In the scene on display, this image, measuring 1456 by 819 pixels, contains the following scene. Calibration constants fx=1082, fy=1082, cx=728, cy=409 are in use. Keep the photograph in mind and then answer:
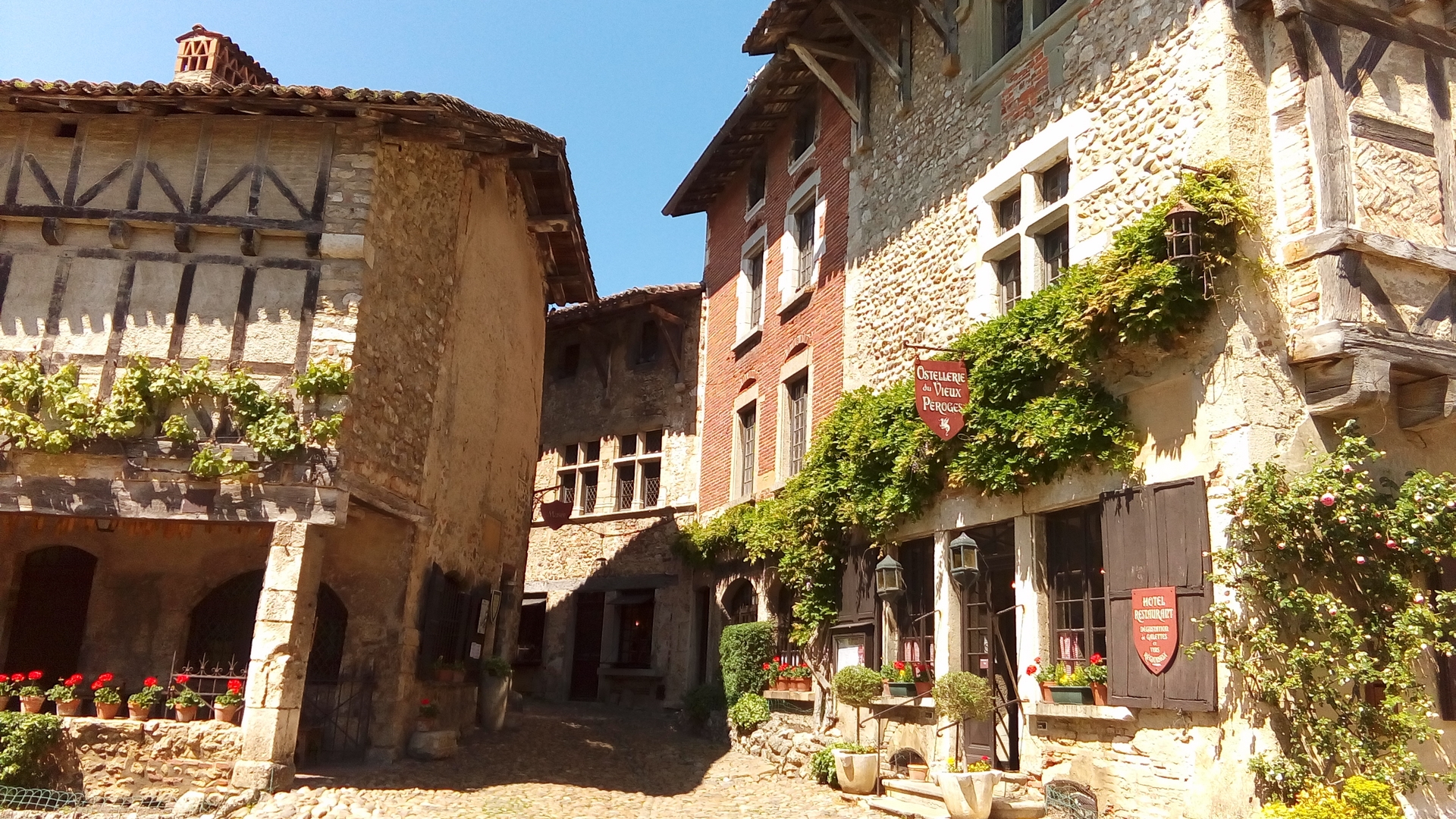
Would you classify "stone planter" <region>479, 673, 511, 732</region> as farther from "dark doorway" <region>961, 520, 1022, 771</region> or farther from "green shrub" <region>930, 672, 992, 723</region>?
"green shrub" <region>930, 672, 992, 723</region>

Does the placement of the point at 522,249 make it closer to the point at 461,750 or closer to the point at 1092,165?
the point at 461,750

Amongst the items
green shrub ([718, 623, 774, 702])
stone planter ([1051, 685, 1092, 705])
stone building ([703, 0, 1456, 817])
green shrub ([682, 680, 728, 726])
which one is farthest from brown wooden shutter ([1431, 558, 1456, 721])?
green shrub ([682, 680, 728, 726])

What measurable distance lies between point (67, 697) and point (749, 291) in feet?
32.4

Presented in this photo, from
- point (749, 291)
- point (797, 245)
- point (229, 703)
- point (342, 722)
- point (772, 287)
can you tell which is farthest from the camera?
point (749, 291)

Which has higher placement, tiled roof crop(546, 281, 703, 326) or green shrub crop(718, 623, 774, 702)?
tiled roof crop(546, 281, 703, 326)

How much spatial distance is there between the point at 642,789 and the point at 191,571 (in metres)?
4.80

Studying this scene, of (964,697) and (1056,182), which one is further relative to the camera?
(1056,182)

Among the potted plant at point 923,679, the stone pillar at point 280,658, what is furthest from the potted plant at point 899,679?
the stone pillar at point 280,658

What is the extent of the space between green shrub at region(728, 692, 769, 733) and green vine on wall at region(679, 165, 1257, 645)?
3.38 ft

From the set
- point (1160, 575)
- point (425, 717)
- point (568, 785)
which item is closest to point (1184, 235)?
point (1160, 575)

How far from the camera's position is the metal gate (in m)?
10.0

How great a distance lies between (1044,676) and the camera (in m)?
8.17

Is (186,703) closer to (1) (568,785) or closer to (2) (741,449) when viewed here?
(1) (568,785)

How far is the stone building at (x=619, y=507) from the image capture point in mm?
15922
